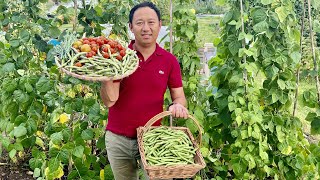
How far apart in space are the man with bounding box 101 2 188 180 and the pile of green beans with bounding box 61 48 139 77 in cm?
16

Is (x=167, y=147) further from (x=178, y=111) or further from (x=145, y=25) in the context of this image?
(x=145, y=25)

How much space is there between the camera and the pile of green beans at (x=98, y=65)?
6.73ft

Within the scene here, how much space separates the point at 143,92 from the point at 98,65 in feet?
1.29

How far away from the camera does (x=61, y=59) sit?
2.20 m

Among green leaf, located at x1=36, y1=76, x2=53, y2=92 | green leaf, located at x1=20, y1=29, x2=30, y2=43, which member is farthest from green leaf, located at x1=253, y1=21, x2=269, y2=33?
green leaf, located at x1=20, y1=29, x2=30, y2=43

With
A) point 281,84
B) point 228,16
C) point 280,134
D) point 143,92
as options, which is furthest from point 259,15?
point 143,92

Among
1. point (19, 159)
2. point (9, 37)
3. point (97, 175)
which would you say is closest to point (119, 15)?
point (9, 37)

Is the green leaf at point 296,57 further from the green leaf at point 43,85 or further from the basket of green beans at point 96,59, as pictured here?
the green leaf at point 43,85

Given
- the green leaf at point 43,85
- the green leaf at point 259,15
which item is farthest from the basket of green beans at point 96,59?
the green leaf at point 259,15

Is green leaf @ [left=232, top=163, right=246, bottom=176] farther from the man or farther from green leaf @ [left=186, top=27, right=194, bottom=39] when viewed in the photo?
green leaf @ [left=186, top=27, right=194, bottom=39]

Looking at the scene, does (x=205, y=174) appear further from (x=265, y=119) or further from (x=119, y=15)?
(x=119, y=15)

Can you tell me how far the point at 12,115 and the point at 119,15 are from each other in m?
1.03

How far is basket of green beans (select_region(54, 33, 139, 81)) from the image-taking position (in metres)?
2.05

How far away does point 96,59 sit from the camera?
209cm
